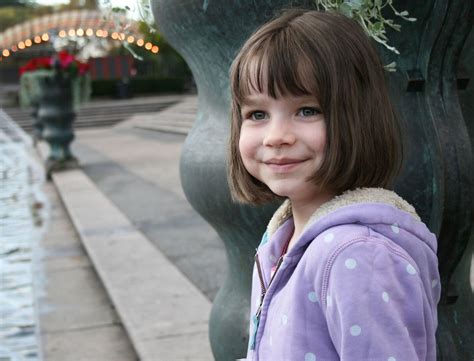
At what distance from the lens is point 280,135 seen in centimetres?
144

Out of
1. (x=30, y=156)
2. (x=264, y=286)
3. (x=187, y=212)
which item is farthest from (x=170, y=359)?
(x=30, y=156)

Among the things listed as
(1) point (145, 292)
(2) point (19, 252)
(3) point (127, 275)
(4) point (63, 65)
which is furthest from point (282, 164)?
(4) point (63, 65)

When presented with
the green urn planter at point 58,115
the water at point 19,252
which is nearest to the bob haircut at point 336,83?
the water at point 19,252

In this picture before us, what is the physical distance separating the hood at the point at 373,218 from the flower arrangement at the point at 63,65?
11385mm

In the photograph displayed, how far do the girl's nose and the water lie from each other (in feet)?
9.06

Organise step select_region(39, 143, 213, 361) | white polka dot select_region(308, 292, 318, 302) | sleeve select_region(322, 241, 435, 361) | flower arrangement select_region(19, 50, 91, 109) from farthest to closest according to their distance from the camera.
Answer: flower arrangement select_region(19, 50, 91, 109) → step select_region(39, 143, 213, 361) → white polka dot select_region(308, 292, 318, 302) → sleeve select_region(322, 241, 435, 361)

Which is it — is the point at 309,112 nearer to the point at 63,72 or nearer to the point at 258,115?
the point at 258,115

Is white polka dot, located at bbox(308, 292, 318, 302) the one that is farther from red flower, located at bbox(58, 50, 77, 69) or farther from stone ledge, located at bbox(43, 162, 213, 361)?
red flower, located at bbox(58, 50, 77, 69)

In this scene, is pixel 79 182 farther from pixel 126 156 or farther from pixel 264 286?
pixel 264 286

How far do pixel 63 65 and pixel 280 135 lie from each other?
11444mm

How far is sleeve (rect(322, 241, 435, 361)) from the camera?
1.26m

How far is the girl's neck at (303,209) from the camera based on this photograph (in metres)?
1.54

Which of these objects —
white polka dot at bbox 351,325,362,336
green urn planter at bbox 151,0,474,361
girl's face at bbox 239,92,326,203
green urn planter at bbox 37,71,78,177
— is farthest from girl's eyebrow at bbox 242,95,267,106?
green urn planter at bbox 37,71,78,177

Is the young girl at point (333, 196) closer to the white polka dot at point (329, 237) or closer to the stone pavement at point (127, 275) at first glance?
the white polka dot at point (329, 237)
